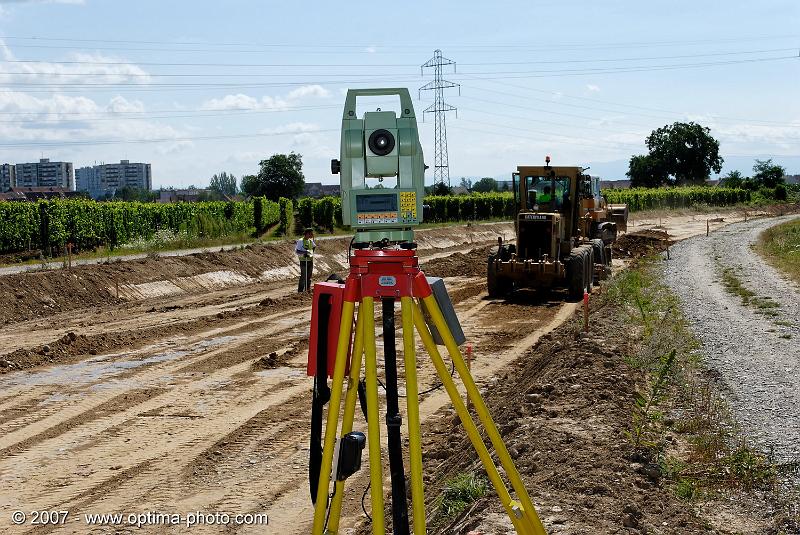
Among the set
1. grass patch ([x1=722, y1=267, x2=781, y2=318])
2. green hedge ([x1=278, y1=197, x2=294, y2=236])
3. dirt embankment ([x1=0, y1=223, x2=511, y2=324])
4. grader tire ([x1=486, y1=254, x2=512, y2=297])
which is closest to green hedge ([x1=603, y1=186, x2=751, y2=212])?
green hedge ([x1=278, y1=197, x2=294, y2=236])

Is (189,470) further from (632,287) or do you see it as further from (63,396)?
(632,287)

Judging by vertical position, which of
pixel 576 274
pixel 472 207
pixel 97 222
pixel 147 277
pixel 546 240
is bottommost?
pixel 147 277

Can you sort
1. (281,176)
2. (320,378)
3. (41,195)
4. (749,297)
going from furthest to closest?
(281,176) < (41,195) < (749,297) < (320,378)

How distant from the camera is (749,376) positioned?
10664 millimetres

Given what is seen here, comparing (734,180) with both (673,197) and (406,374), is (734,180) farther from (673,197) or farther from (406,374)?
(406,374)

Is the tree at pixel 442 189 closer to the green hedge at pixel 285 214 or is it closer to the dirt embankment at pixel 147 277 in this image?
the green hedge at pixel 285 214

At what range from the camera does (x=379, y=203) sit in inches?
182

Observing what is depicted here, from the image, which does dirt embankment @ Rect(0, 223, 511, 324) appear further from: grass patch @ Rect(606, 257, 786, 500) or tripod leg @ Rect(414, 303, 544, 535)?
tripod leg @ Rect(414, 303, 544, 535)

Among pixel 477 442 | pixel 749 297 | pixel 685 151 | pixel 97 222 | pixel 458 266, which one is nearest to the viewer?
pixel 477 442

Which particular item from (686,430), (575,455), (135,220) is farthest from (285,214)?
(575,455)

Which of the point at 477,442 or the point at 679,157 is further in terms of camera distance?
the point at 679,157

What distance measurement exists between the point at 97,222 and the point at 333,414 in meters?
31.5

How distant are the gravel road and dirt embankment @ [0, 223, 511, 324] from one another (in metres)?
12.6

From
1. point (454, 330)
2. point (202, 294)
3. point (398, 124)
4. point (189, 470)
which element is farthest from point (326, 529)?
point (202, 294)
